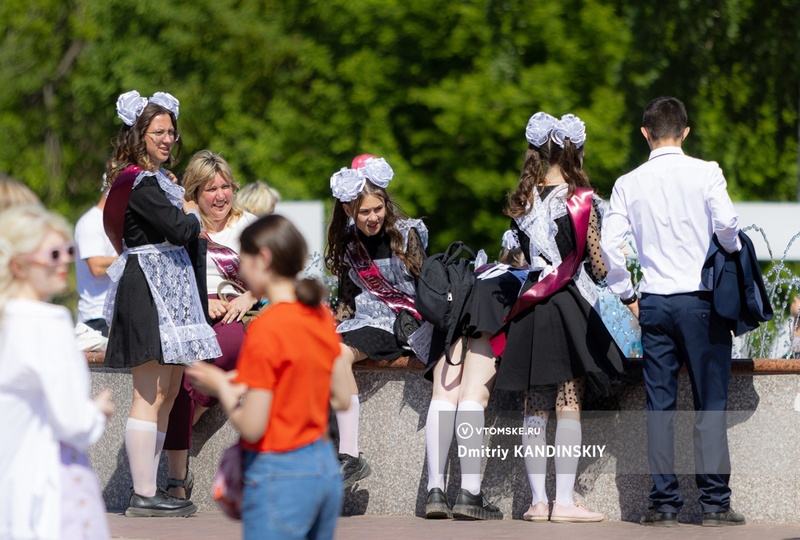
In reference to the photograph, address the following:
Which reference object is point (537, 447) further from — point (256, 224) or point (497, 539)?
point (256, 224)

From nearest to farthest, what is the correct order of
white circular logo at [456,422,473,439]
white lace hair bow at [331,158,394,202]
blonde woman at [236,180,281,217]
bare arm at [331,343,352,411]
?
bare arm at [331,343,352,411]
white circular logo at [456,422,473,439]
white lace hair bow at [331,158,394,202]
blonde woman at [236,180,281,217]

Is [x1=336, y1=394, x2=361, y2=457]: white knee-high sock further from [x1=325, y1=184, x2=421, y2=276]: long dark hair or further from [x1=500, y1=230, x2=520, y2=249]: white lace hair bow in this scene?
[x1=500, y1=230, x2=520, y2=249]: white lace hair bow

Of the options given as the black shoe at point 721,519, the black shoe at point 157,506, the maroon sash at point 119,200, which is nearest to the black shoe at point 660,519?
the black shoe at point 721,519

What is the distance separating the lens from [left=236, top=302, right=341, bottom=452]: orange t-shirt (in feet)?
12.4

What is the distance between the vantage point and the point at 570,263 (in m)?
6.50

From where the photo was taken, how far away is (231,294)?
7.38m

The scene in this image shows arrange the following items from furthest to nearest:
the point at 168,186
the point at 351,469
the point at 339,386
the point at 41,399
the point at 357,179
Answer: the point at 357,179 → the point at 351,469 → the point at 168,186 → the point at 339,386 → the point at 41,399

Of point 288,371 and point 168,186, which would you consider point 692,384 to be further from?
point 288,371

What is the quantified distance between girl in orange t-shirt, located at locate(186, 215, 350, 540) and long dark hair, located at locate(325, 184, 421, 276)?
9.84 feet

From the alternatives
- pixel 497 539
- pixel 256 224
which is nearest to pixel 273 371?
pixel 256 224

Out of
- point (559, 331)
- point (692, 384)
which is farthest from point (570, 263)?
point (692, 384)

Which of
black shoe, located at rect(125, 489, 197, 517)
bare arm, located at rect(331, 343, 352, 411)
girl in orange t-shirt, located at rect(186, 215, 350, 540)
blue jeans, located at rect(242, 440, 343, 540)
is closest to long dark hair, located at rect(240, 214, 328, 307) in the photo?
girl in orange t-shirt, located at rect(186, 215, 350, 540)

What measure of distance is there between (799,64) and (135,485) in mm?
11907

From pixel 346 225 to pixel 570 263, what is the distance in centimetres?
131
